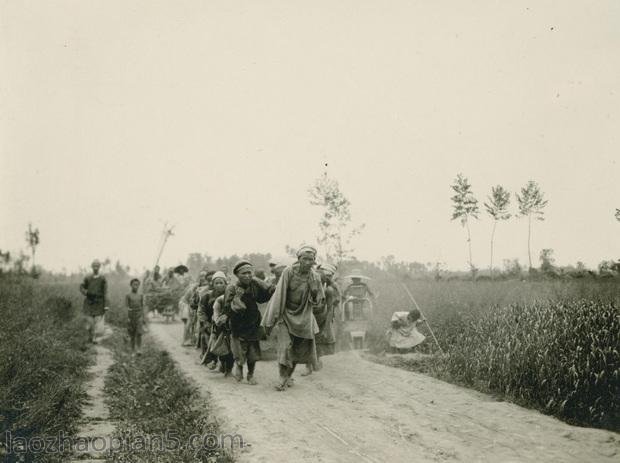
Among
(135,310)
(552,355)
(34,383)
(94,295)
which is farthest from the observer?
(94,295)

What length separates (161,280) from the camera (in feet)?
69.1

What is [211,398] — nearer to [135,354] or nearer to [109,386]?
[109,386]

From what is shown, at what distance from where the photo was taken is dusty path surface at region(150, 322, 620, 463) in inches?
190

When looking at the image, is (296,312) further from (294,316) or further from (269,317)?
(269,317)

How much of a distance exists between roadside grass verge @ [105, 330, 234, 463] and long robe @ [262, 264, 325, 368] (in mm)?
1350

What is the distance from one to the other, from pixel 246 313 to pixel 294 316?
0.82 meters

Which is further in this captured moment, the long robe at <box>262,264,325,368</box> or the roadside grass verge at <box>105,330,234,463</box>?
Answer: the long robe at <box>262,264,325,368</box>

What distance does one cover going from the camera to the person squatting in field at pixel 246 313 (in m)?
8.07

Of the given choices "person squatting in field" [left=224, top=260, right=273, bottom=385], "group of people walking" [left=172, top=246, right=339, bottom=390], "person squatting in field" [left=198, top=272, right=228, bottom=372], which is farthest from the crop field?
"person squatting in field" [left=198, top=272, right=228, bottom=372]

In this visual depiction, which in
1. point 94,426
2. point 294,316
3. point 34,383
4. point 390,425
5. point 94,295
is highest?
point 94,295

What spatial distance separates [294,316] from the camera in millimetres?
7738

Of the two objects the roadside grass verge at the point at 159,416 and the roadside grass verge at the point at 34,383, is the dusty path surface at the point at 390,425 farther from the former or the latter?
the roadside grass verge at the point at 34,383

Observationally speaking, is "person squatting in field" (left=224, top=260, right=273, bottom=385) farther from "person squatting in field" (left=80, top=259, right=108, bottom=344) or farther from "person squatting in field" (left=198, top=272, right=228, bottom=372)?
"person squatting in field" (left=80, top=259, right=108, bottom=344)

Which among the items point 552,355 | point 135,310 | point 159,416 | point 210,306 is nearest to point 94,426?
point 159,416
